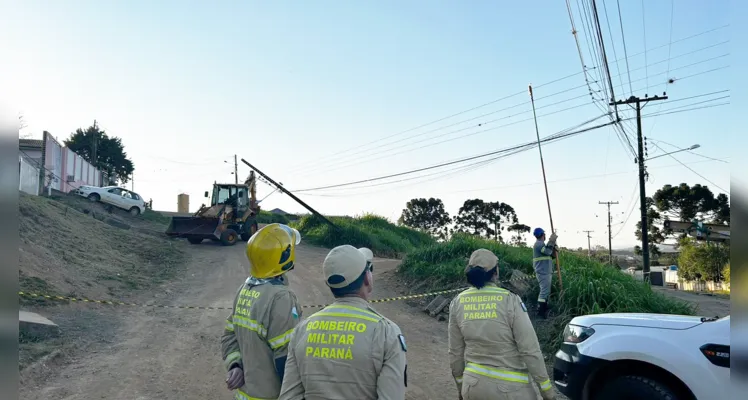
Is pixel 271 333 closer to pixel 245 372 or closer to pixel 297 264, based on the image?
pixel 245 372

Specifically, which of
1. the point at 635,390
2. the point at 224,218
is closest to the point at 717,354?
the point at 635,390

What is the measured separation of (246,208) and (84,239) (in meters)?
8.47

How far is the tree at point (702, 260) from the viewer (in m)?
35.1

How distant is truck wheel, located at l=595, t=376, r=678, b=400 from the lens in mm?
3874

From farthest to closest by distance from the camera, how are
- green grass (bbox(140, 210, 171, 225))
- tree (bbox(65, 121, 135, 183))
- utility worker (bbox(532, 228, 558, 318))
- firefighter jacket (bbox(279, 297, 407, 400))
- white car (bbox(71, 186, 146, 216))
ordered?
tree (bbox(65, 121, 135, 183)) < green grass (bbox(140, 210, 171, 225)) < white car (bbox(71, 186, 146, 216)) < utility worker (bbox(532, 228, 558, 318)) < firefighter jacket (bbox(279, 297, 407, 400))

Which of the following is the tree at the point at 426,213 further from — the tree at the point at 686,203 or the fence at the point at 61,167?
the fence at the point at 61,167

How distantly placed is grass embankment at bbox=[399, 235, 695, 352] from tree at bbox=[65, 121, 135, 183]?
146ft

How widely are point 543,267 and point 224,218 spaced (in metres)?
15.5

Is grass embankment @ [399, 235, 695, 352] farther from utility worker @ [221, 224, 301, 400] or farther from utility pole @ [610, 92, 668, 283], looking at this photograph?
utility pole @ [610, 92, 668, 283]

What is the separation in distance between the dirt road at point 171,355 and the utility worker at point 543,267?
7.11 ft

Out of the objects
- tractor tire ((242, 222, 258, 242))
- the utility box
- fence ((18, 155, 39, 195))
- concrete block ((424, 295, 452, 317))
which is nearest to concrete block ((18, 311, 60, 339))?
concrete block ((424, 295, 452, 317))

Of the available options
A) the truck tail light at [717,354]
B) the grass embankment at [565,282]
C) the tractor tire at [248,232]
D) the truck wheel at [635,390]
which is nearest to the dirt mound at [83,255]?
the tractor tire at [248,232]

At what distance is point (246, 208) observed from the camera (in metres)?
23.5

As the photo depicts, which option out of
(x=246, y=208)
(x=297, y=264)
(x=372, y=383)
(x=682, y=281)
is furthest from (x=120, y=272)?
(x=682, y=281)
